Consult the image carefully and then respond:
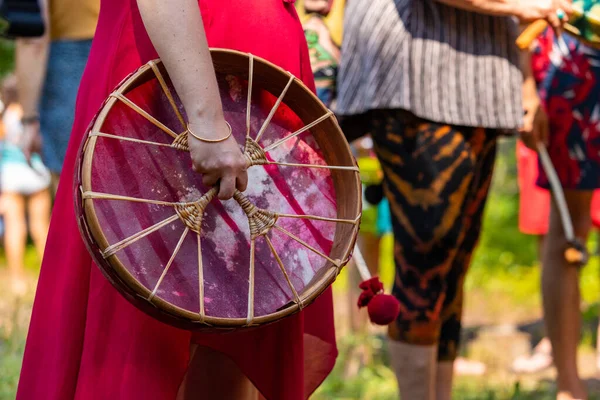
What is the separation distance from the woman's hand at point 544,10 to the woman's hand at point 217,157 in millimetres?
1327

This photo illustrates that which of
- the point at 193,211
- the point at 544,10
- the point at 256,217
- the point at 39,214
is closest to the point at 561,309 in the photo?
the point at 544,10

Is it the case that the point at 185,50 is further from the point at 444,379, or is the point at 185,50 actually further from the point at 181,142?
the point at 444,379

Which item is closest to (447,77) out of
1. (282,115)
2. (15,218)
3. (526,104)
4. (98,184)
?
(526,104)

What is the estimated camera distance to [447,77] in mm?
2809

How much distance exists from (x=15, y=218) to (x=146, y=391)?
6.30m

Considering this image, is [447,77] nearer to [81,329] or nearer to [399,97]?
[399,97]

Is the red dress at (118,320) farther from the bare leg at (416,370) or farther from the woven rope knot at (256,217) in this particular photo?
the bare leg at (416,370)

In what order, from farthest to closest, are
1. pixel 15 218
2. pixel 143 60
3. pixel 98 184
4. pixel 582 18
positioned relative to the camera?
pixel 15 218, pixel 582 18, pixel 143 60, pixel 98 184

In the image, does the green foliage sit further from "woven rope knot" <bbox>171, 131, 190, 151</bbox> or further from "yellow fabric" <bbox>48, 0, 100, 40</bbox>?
"woven rope knot" <bbox>171, 131, 190, 151</bbox>

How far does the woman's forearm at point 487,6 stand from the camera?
2.70 m

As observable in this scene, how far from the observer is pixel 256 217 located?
1875 mm

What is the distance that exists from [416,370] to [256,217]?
1.14 metres

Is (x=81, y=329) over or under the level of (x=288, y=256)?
under

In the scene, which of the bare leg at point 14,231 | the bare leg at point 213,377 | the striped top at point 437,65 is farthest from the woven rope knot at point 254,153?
the bare leg at point 14,231
